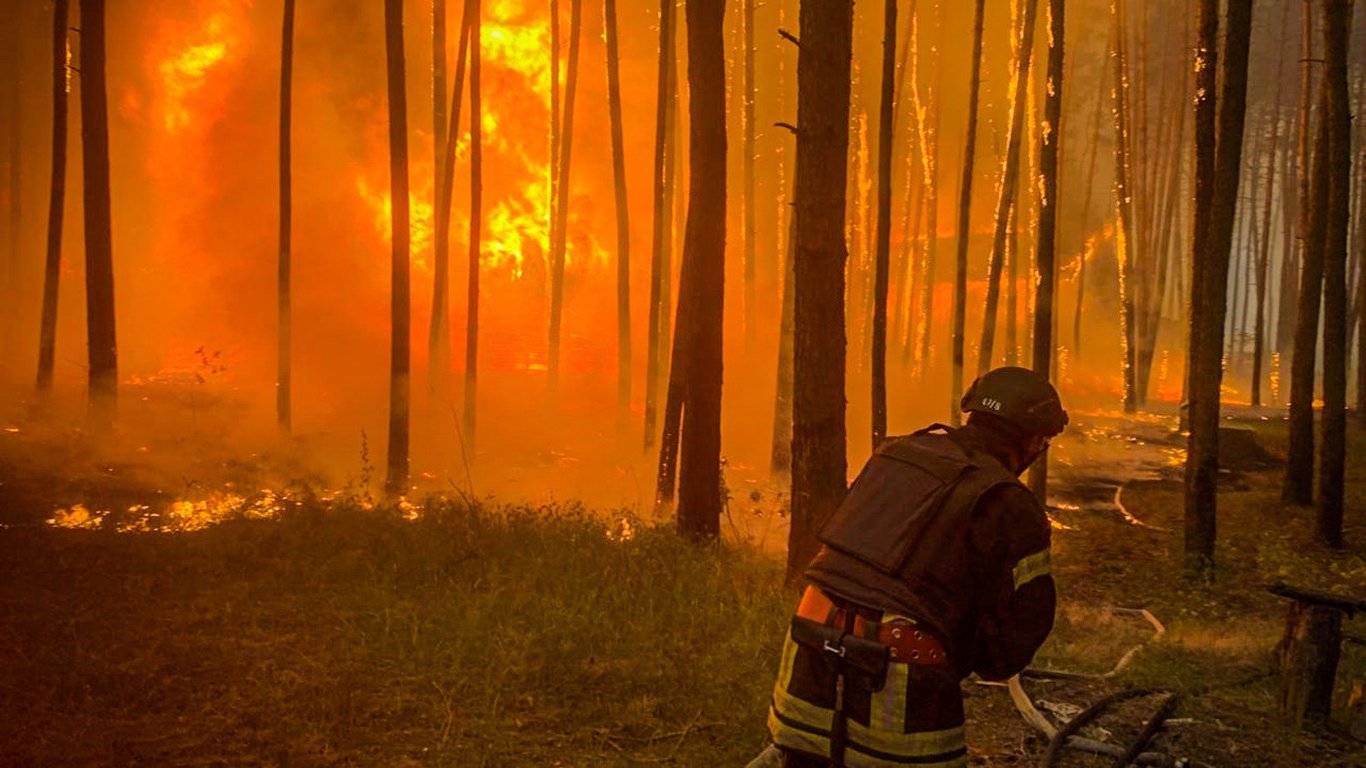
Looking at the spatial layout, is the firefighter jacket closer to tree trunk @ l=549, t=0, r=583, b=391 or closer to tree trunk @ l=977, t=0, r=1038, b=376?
tree trunk @ l=977, t=0, r=1038, b=376

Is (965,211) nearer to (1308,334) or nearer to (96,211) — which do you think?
(1308,334)

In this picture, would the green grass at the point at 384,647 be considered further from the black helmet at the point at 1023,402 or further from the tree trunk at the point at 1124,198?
the tree trunk at the point at 1124,198

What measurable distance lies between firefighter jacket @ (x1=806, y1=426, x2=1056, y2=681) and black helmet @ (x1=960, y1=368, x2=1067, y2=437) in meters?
0.20

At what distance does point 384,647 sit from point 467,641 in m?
0.55

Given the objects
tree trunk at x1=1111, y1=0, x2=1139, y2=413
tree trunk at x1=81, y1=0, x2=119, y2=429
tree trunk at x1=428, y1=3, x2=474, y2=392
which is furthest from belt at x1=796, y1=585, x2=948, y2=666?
tree trunk at x1=1111, y1=0, x2=1139, y2=413

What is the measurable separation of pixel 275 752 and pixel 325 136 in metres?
29.5

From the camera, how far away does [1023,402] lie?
2.61 metres

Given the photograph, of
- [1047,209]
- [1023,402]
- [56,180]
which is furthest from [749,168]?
[1023,402]

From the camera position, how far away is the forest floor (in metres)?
4.97

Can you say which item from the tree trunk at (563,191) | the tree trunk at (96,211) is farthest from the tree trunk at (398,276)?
the tree trunk at (563,191)

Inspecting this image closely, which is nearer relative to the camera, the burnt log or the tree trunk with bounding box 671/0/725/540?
the burnt log

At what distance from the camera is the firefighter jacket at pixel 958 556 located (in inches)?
93.7

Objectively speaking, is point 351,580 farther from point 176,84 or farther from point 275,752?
point 176,84

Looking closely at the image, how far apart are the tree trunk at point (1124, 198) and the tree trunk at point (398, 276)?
17363 millimetres
